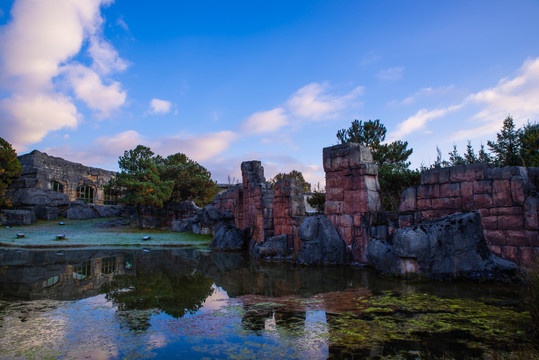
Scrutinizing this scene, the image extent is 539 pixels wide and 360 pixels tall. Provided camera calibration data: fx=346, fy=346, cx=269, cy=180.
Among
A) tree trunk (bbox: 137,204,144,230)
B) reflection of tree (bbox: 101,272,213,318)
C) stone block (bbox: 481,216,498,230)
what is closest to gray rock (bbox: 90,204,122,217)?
tree trunk (bbox: 137,204,144,230)

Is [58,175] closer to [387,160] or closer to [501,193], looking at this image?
[387,160]

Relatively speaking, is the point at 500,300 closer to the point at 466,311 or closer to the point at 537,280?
the point at 466,311

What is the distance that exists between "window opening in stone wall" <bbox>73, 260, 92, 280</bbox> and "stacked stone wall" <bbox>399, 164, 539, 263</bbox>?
27.6 feet

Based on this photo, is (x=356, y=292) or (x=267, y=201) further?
(x=267, y=201)

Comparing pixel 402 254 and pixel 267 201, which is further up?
pixel 267 201

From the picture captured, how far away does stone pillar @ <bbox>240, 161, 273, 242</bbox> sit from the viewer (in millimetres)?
14891

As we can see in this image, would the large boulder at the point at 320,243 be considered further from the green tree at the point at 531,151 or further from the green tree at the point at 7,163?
the green tree at the point at 7,163

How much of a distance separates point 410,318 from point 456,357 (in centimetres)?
137

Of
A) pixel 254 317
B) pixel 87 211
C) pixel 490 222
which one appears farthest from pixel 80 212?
pixel 490 222

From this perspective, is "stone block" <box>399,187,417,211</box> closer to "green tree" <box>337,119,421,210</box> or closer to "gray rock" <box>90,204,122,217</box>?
"green tree" <box>337,119,421,210</box>

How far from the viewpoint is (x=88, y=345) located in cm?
380

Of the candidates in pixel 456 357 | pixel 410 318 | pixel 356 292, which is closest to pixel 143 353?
pixel 456 357

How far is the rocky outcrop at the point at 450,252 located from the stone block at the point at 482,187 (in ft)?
2.96

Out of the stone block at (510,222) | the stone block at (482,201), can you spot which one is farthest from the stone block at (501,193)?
the stone block at (510,222)
